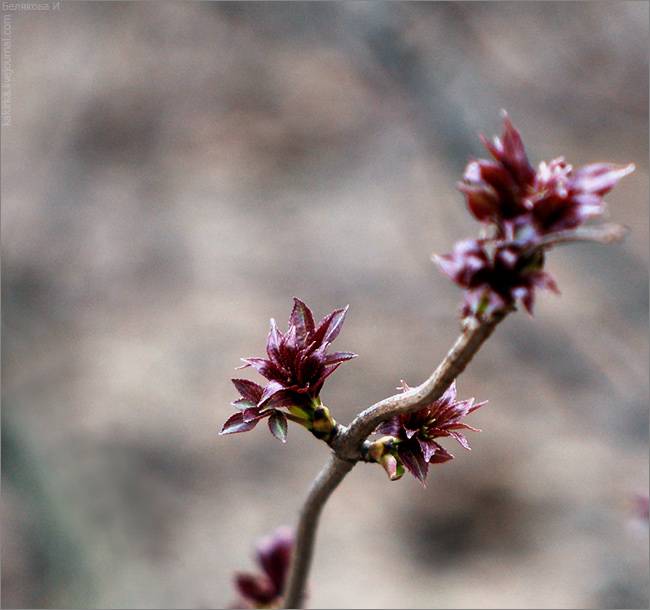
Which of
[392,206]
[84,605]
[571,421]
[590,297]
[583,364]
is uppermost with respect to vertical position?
[392,206]

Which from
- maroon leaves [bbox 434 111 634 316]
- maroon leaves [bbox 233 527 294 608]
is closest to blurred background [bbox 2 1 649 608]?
maroon leaves [bbox 233 527 294 608]

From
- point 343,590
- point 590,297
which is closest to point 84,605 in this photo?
point 343,590

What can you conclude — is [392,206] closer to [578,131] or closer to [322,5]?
[578,131]

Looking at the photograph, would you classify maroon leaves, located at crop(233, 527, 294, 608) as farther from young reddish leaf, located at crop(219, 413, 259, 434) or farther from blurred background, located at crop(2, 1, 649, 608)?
blurred background, located at crop(2, 1, 649, 608)

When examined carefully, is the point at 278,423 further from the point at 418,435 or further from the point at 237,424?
the point at 418,435

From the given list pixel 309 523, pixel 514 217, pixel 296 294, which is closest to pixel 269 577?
pixel 309 523
